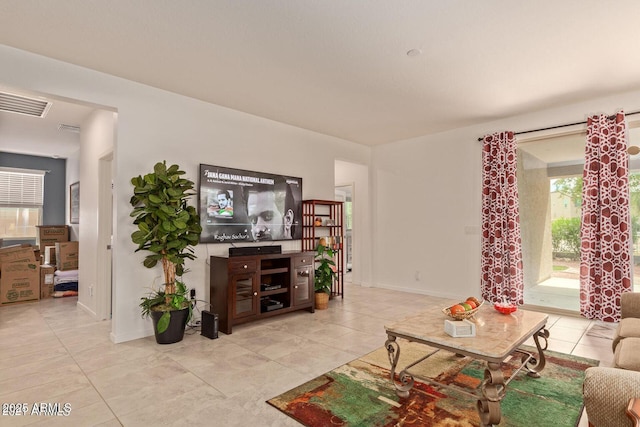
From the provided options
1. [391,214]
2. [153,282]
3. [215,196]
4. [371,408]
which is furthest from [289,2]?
[391,214]

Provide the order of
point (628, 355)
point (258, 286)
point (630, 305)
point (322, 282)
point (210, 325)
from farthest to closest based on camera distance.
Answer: point (322, 282)
point (258, 286)
point (210, 325)
point (630, 305)
point (628, 355)

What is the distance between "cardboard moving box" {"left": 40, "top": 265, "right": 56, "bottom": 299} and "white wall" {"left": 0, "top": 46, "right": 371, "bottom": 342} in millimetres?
1188

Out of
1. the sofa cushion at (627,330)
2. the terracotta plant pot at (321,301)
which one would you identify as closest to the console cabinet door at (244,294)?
the terracotta plant pot at (321,301)

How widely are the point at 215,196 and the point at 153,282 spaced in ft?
3.86

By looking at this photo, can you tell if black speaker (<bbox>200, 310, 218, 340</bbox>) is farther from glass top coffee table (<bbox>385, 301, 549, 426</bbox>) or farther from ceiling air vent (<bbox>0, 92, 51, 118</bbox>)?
ceiling air vent (<bbox>0, 92, 51, 118</bbox>)

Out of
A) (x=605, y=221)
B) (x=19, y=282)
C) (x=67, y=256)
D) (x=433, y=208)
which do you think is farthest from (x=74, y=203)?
(x=605, y=221)

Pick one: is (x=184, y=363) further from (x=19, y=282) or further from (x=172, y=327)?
(x=19, y=282)

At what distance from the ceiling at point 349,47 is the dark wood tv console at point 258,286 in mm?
1944

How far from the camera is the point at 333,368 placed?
2699 millimetres

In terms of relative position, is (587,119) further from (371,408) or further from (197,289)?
(197,289)

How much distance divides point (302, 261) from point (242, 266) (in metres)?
0.93

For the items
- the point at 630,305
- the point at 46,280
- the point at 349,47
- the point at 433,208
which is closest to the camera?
the point at 630,305

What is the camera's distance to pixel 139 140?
355cm

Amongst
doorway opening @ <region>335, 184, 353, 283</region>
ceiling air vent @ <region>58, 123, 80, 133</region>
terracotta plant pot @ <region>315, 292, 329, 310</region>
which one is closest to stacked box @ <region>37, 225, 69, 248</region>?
ceiling air vent @ <region>58, 123, 80, 133</region>
